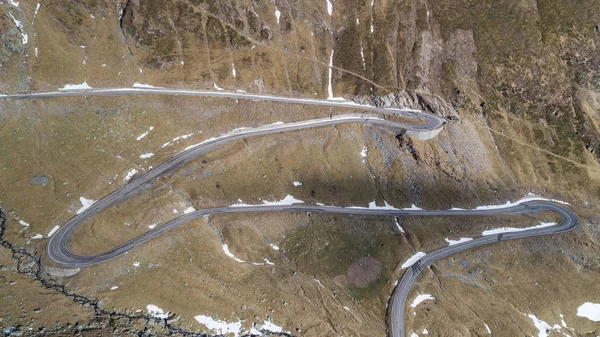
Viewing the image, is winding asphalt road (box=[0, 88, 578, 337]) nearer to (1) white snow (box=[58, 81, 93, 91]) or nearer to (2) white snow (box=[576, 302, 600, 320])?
(1) white snow (box=[58, 81, 93, 91])

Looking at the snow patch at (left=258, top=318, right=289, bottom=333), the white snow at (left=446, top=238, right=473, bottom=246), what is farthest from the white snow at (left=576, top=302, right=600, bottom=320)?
the snow patch at (left=258, top=318, right=289, bottom=333)

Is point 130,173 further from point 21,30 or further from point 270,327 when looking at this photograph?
point 21,30

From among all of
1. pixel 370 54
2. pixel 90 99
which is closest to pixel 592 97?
pixel 370 54

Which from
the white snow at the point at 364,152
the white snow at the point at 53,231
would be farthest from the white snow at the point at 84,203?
the white snow at the point at 364,152

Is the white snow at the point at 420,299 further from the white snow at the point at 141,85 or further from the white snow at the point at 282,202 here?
the white snow at the point at 141,85

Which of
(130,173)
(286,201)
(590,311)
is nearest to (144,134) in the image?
(130,173)

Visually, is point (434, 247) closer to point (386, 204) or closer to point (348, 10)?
point (386, 204)
